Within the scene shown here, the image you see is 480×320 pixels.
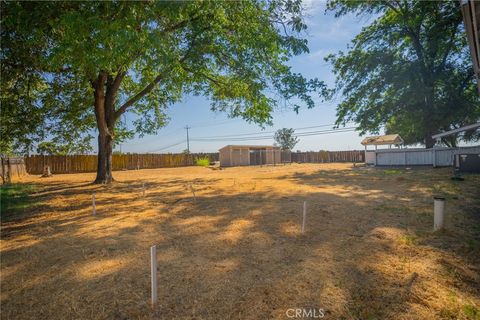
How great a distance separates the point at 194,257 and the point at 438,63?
25549 millimetres

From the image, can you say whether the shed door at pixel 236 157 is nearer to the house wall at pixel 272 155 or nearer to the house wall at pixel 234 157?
the house wall at pixel 234 157

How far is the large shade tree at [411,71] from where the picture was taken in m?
19.4

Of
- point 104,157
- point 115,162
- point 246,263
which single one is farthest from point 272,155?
point 246,263

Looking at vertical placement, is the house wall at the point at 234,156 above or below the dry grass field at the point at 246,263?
above

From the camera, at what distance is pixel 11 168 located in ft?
71.9

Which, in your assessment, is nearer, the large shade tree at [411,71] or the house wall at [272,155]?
the large shade tree at [411,71]

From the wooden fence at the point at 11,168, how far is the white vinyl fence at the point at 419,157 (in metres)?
27.5

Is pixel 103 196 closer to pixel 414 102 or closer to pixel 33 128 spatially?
pixel 33 128

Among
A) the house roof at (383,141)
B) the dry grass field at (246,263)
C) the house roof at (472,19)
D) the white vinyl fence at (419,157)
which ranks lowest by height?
the dry grass field at (246,263)

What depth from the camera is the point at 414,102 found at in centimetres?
1998

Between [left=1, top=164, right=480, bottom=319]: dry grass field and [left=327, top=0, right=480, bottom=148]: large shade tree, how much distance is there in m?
14.8

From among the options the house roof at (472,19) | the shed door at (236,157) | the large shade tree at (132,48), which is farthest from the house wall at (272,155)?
the house roof at (472,19)

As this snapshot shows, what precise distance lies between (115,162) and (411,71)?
102 feet

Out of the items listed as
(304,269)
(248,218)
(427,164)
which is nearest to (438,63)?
(427,164)
